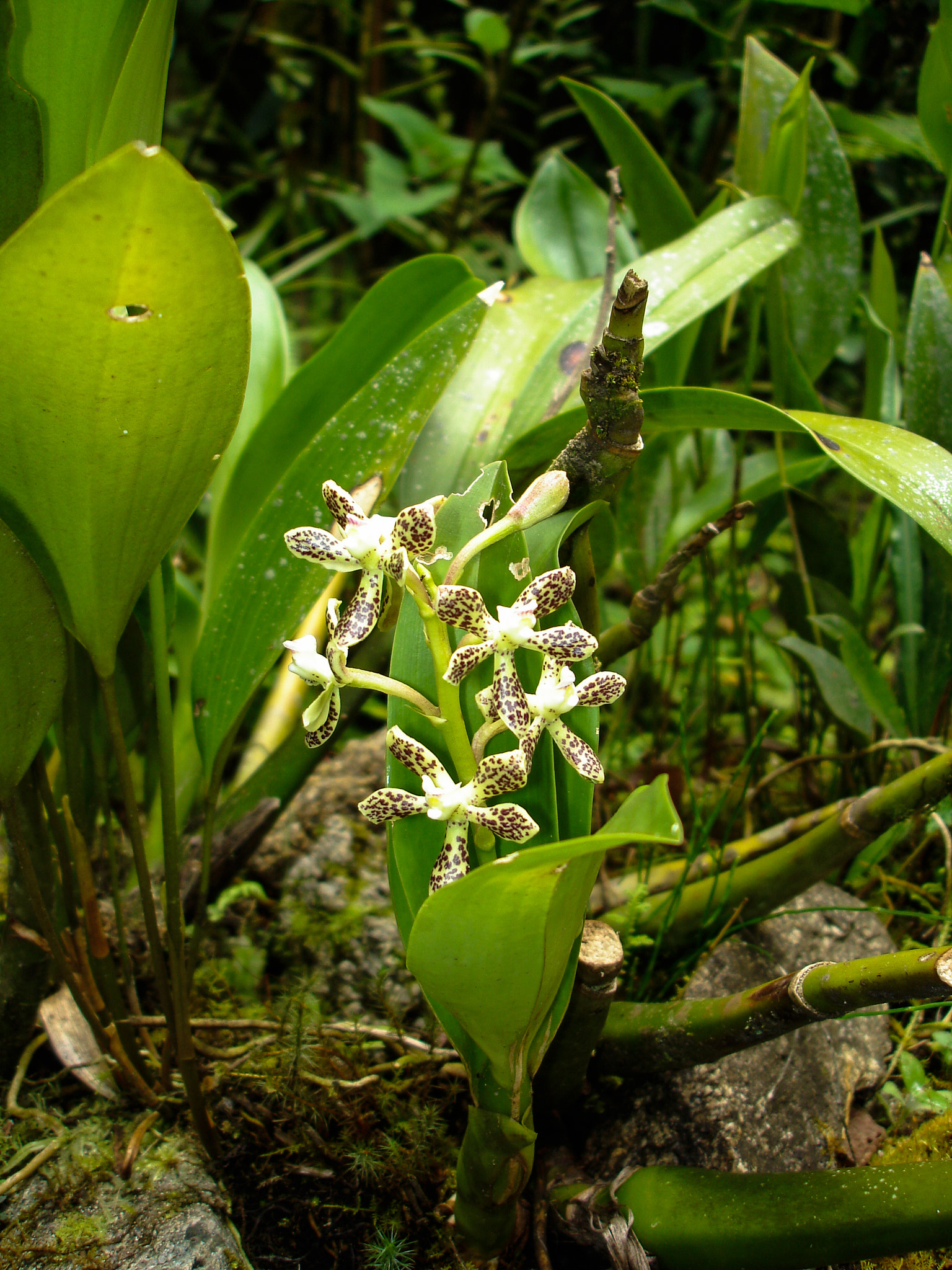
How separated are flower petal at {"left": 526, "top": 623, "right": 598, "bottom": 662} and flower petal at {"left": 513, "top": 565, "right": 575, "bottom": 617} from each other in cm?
2

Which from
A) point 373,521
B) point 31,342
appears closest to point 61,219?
point 31,342

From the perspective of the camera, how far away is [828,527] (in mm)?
980

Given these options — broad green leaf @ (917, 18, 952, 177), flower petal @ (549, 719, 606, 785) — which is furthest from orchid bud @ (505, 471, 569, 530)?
broad green leaf @ (917, 18, 952, 177)

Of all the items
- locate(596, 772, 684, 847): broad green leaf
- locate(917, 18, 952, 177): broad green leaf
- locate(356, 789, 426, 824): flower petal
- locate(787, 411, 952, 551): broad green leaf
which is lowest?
locate(356, 789, 426, 824): flower petal

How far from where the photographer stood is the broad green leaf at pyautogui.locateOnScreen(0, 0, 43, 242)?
45cm

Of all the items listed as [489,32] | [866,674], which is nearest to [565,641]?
[866,674]

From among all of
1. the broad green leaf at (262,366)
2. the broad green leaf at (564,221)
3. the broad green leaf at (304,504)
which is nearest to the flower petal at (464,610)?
the broad green leaf at (304,504)

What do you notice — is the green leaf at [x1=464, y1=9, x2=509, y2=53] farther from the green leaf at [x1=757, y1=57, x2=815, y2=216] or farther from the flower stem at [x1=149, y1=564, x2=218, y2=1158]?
the flower stem at [x1=149, y1=564, x2=218, y2=1158]

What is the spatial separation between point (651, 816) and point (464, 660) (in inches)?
4.8

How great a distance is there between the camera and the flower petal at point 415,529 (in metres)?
0.42

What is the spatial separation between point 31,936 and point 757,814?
2.86 feet

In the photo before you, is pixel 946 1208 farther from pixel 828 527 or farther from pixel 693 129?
pixel 693 129

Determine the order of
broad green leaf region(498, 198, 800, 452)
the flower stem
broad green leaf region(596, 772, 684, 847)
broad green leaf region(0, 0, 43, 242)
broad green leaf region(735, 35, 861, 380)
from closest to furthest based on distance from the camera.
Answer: broad green leaf region(596, 772, 684, 847), broad green leaf region(0, 0, 43, 242), the flower stem, broad green leaf region(498, 198, 800, 452), broad green leaf region(735, 35, 861, 380)

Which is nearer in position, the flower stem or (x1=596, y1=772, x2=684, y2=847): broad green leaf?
(x1=596, y1=772, x2=684, y2=847): broad green leaf
